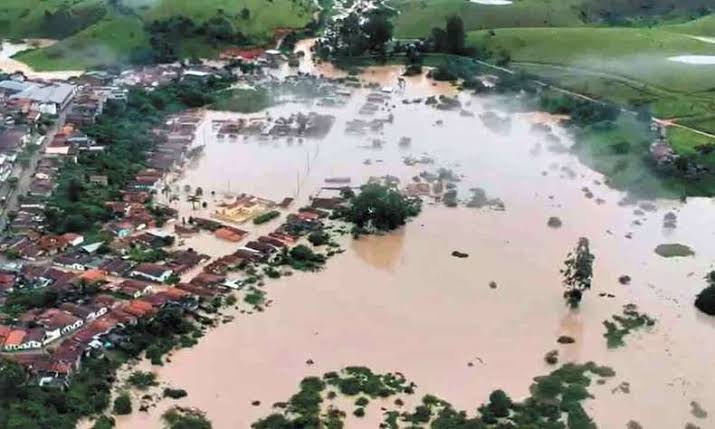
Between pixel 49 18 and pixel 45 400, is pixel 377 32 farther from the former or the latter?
pixel 45 400

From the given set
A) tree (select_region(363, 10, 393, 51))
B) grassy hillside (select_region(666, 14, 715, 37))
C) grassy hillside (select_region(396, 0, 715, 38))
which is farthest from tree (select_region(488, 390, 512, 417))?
grassy hillside (select_region(666, 14, 715, 37))

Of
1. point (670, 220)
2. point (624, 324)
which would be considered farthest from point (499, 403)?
point (670, 220)

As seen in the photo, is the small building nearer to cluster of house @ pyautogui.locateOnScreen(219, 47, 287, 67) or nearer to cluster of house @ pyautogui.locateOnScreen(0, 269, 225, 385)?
cluster of house @ pyautogui.locateOnScreen(0, 269, 225, 385)

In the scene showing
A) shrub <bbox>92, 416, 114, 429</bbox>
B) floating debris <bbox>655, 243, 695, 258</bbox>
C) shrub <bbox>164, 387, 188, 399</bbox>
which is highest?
floating debris <bbox>655, 243, 695, 258</bbox>

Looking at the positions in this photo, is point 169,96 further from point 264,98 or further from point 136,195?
point 136,195

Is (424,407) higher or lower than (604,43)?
lower

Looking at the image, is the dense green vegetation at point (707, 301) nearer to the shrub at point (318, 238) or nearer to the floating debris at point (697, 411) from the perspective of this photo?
the floating debris at point (697, 411)

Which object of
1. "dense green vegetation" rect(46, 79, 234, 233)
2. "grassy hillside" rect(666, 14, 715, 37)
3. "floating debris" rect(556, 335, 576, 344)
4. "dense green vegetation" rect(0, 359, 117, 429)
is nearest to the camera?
"dense green vegetation" rect(0, 359, 117, 429)
